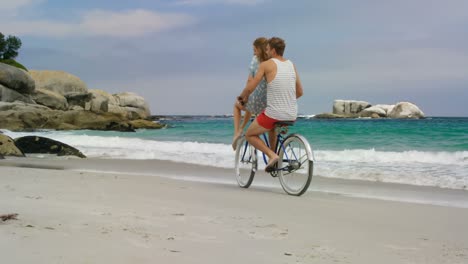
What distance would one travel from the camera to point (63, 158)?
12.3 m

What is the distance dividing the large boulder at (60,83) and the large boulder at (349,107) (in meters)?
62.3

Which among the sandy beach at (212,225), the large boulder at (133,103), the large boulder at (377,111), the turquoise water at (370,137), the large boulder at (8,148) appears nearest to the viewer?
the sandy beach at (212,225)

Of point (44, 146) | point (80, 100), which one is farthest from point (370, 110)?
point (44, 146)

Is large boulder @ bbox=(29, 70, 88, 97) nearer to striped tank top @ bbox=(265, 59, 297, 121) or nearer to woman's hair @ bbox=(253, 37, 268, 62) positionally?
woman's hair @ bbox=(253, 37, 268, 62)

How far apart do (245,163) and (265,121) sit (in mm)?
1125

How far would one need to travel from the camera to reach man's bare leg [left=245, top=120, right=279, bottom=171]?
690cm

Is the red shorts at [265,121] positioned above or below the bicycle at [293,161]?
above

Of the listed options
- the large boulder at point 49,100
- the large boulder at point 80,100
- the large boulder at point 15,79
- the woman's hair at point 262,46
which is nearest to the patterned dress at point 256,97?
the woman's hair at point 262,46

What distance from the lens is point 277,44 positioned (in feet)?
22.2

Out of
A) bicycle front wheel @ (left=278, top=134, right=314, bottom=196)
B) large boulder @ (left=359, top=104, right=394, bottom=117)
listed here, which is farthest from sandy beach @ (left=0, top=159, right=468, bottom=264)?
large boulder @ (left=359, top=104, right=394, bottom=117)

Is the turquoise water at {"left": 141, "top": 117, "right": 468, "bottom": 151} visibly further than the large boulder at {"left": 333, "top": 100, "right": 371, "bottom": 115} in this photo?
No

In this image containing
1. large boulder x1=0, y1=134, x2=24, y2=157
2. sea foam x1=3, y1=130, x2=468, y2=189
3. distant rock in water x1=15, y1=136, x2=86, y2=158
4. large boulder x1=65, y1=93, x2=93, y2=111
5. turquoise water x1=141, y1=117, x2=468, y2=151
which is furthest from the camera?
large boulder x1=65, y1=93, x2=93, y2=111

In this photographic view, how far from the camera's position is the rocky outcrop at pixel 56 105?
113 feet

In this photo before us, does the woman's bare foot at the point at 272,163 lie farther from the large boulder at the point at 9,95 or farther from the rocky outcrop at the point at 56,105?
the large boulder at the point at 9,95
